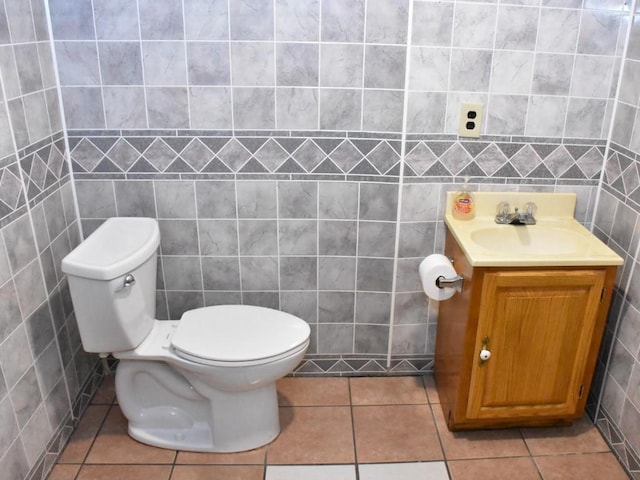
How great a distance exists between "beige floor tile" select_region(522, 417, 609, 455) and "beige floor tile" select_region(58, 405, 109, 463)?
5.44ft

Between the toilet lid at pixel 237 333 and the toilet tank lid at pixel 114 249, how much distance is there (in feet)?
1.03

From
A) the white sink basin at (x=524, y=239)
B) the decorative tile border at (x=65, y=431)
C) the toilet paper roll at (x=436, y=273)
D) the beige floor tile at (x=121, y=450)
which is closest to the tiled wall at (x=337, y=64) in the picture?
the white sink basin at (x=524, y=239)

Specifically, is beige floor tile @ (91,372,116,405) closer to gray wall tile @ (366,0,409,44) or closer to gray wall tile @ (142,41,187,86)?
gray wall tile @ (142,41,187,86)

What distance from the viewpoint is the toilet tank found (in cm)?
186

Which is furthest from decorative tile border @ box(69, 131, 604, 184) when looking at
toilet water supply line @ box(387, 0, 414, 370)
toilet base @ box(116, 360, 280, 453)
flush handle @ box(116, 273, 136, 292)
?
toilet base @ box(116, 360, 280, 453)

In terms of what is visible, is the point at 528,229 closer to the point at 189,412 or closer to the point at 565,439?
the point at 565,439

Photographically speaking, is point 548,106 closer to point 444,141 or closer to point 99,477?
point 444,141

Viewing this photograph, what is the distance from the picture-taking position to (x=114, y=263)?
187 centimetres

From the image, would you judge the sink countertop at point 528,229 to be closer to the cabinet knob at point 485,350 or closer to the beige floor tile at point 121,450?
the cabinet knob at point 485,350

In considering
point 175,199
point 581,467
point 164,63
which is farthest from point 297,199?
point 581,467

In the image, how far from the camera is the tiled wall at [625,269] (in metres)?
1.99

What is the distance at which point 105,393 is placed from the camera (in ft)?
8.01

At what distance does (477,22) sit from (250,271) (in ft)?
4.17

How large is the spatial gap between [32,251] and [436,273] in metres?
1.40
